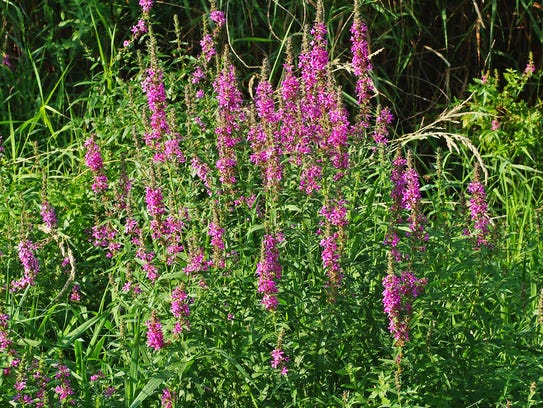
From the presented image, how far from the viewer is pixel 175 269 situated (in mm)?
3779

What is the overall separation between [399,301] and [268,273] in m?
0.44

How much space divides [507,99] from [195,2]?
2.21 m

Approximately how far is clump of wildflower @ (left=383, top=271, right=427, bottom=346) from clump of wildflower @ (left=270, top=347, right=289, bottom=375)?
1.23 ft

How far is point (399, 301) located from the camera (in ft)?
11.1

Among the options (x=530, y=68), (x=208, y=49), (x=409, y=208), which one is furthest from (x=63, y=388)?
(x=530, y=68)

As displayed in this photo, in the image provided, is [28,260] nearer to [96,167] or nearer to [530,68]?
[96,167]

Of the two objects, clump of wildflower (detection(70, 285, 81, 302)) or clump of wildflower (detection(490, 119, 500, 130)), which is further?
clump of wildflower (detection(490, 119, 500, 130))

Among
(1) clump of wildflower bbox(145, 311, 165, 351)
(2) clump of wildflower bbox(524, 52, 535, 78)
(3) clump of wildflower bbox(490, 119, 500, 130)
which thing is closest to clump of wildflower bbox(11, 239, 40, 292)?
(1) clump of wildflower bbox(145, 311, 165, 351)

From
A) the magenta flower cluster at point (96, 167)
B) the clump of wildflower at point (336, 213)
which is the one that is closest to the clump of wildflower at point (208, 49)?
the magenta flower cluster at point (96, 167)

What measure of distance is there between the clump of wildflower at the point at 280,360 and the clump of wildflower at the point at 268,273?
0.15m

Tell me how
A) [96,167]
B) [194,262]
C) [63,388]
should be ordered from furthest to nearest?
[96,167] < [194,262] < [63,388]

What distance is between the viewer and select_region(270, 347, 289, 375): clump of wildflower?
345 centimetres

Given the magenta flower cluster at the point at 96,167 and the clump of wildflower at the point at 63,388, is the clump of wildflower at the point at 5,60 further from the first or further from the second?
the clump of wildflower at the point at 63,388

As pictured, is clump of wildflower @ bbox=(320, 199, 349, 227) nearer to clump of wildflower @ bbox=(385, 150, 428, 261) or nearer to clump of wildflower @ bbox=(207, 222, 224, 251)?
clump of wildflower @ bbox=(385, 150, 428, 261)
